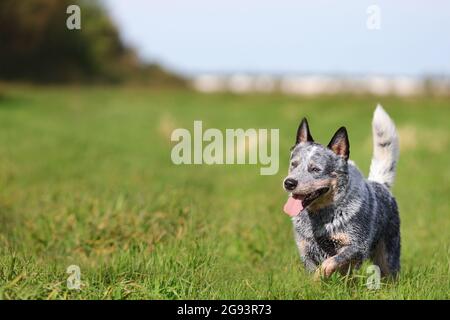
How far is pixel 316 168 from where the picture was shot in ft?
18.5

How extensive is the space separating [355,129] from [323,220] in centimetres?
1645

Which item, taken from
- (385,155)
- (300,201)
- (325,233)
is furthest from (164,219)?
(300,201)

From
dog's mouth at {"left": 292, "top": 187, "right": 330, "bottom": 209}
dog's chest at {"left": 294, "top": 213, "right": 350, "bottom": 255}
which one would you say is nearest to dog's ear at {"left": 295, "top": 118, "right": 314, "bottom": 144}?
dog's mouth at {"left": 292, "top": 187, "right": 330, "bottom": 209}

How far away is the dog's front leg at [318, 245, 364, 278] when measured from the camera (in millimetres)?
5809

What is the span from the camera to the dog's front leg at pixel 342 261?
19.1 ft

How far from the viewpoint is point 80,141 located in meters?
19.0

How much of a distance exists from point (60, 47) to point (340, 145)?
43245 millimetres

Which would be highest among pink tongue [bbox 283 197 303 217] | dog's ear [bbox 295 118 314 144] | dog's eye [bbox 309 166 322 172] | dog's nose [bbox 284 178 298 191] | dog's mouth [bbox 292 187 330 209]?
dog's ear [bbox 295 118 314 144]

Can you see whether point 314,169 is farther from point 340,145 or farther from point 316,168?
point 340,145

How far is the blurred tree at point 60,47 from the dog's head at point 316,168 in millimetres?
38244

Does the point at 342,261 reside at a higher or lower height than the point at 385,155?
lower

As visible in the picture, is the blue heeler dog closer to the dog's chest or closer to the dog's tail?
the dog's chest

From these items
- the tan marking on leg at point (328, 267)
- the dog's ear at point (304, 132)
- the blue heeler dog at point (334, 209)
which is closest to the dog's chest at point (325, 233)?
the blue heeler dog at point (334, 209)
